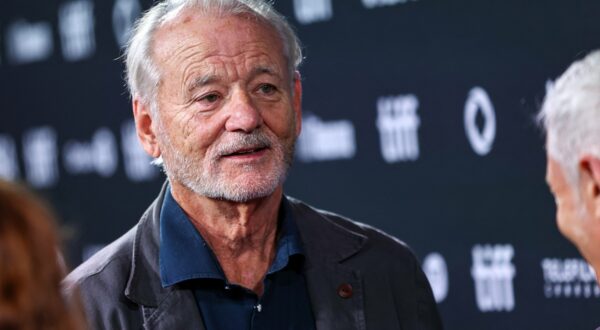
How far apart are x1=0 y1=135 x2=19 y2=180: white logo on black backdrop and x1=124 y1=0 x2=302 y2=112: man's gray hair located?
1.96 meters

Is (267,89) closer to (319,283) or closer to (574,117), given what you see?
(319,283)

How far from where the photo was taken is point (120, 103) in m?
3.90

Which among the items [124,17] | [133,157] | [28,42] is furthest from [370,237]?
[28,42]

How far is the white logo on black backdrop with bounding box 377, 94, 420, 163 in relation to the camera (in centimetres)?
304

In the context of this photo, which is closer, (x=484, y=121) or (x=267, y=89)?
(x=267, y=89)

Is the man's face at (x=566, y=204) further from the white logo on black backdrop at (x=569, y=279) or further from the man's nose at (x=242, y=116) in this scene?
the white logo on black backdrop at (x=569, y=279)

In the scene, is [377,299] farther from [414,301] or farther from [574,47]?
[574,47]

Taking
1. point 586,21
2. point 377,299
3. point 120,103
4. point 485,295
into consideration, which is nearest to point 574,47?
point 586,21

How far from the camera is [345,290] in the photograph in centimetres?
227

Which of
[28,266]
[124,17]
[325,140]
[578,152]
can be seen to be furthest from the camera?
[124,17]

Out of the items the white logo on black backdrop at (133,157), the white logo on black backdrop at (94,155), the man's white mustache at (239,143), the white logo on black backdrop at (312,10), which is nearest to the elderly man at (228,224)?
the man's white mustache at (239,143)

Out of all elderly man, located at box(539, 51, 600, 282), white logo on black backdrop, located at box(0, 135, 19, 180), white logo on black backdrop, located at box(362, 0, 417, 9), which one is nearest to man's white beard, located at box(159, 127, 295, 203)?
elderly man, located at box(539, 51, 600, 282)

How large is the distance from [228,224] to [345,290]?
266 millimetres

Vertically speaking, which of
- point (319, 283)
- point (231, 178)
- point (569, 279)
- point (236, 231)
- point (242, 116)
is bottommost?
point (569, 279)
